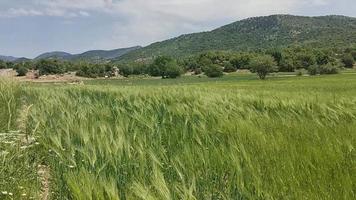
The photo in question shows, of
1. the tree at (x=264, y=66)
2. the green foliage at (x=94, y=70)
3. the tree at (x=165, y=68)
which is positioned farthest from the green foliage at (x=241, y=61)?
the green foliage at (x=94, y=70)

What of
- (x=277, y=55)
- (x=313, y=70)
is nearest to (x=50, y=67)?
(x=277, y=55)

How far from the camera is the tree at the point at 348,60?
10869 centimetres

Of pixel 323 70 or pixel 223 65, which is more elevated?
pixel 323 70

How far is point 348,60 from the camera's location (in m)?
110

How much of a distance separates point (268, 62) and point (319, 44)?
6643 cm

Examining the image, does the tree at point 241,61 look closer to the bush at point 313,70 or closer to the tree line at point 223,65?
the tree line at point 223,65

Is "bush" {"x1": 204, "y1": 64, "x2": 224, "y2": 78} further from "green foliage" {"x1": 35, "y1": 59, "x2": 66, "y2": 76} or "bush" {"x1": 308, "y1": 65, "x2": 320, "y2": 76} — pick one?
"green foliage" {"x1": 35, "y1": 59, "x2": 66, "y2": 76}

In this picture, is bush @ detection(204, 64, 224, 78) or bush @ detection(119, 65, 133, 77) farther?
bush @ detection(119, 65, 133, 77)

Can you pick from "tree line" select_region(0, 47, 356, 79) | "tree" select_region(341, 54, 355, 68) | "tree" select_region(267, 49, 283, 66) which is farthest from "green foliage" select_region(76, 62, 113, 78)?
"tree" select_region(341, 54, 355, 68)

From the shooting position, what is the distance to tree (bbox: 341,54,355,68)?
109 metres

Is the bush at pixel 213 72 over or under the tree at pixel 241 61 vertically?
under

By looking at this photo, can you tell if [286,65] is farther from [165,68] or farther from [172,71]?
[165,68]

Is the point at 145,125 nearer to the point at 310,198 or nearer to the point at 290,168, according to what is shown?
the point at 290,168

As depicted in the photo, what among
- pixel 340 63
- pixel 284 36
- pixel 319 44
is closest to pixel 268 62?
pixel 340 63
